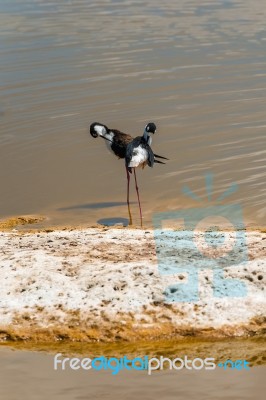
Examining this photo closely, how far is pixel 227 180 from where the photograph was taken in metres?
9.85

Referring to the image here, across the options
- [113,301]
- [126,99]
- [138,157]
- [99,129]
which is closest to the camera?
[113,301]

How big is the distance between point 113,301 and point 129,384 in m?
0.78

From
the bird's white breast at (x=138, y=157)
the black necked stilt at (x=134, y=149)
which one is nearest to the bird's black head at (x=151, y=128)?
the black necked stilt at (x=134, y=149)

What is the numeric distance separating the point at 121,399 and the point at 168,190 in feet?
16.6

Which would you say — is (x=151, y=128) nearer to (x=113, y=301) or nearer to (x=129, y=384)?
(x=113, y=301)

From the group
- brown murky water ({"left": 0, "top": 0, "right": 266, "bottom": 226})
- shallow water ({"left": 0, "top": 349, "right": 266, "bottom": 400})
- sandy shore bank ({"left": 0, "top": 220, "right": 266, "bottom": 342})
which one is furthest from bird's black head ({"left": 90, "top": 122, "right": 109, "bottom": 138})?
shallow water ({"left": 0, "top": 349, "right": 266, "bottom": 400})

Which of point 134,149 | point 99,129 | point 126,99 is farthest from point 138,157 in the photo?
point 126,99

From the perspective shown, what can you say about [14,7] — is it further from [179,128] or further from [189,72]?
[179,128]

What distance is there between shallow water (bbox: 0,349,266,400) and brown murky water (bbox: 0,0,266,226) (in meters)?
3.60

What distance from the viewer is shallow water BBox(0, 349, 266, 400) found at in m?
4.92

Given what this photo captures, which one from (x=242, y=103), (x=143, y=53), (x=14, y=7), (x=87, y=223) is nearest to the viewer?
(x=87, y=223)

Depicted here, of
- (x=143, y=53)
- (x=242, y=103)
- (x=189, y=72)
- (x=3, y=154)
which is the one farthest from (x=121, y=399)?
(x=143, y=53)

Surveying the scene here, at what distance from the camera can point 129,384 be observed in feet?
16.6

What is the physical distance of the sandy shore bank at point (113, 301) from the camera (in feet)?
18.2
